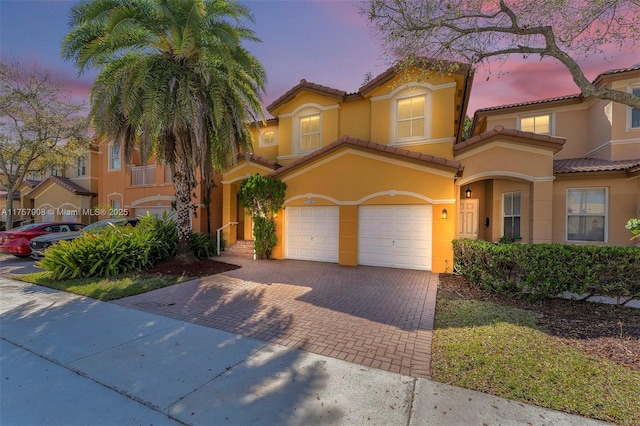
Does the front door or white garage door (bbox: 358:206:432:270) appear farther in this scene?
the front door

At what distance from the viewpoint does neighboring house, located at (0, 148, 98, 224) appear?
21.2 meters

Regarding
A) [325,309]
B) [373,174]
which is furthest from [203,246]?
[325,309]

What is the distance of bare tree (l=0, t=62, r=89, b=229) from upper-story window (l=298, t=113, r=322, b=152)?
11.7 meters

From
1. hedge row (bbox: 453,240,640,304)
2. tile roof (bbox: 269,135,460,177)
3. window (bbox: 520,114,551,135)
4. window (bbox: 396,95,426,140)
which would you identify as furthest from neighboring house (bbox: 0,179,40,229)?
window (bbox: 520,114,551,135)

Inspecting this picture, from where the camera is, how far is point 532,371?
3707mm

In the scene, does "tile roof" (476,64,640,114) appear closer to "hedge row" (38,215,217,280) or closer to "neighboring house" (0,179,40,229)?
"hedge row" (38,215,217,280)

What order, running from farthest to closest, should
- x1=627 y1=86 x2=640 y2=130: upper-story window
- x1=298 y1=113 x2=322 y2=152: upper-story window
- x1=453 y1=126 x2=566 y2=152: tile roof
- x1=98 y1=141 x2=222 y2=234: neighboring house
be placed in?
x1=98 y1=141 x2=222 y2=234: neighboring house, x1=298 y1=113 x2=322 y2=152: upper-story window, x1=627 y1=86 x2=640 y2=130: upper-story window, x1=453 y1=126 x2=566 y2=152: tile roof

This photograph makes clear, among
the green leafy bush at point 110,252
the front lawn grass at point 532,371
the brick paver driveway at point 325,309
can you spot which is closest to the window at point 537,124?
the brick paver driveway at point 325,309

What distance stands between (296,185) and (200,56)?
572 cm

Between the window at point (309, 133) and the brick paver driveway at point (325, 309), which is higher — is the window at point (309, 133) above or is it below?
above

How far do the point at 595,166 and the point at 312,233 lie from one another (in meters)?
11.2

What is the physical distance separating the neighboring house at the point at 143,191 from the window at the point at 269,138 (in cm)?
338

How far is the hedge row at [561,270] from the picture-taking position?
222 inches

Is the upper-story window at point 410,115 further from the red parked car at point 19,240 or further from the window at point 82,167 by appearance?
the window at point 82,167
